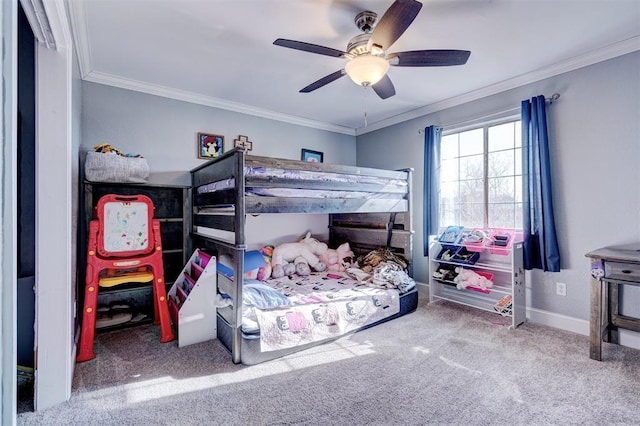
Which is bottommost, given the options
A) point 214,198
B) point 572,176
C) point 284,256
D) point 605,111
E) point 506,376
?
point 506,376

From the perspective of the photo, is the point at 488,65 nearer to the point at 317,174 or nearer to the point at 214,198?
the point at 317,174

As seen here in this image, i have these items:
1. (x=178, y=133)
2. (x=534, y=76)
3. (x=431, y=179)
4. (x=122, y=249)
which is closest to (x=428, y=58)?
(x=534, y=76)

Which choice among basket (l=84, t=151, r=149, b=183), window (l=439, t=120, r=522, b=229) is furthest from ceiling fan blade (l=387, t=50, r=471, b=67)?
basket (l=84, t=151, r=149, b=183)

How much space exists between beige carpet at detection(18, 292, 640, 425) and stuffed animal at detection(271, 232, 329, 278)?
→ 116 centimetres

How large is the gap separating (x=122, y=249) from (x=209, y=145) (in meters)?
1.49

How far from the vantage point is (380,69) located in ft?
6.47

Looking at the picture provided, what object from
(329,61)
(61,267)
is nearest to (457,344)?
(329,61)

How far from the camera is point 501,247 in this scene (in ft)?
9.52

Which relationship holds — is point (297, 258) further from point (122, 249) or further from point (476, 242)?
point (476, 242)

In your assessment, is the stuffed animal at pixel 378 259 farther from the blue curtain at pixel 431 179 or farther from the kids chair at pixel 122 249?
the kids chair at pixel 122 249

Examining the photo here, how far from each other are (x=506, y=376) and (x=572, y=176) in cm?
185

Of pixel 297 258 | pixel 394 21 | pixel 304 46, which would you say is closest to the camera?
pixel 394 21

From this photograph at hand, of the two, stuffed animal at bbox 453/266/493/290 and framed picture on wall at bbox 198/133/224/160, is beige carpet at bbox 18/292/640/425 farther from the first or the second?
framed picture on wall at bbox 198/133/224/160

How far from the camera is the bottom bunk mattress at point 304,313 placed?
221cm
